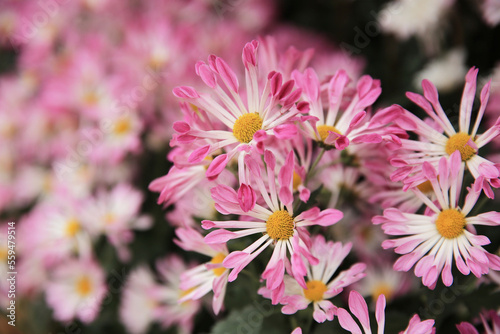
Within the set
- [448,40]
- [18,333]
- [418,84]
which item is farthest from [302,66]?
[18,333]

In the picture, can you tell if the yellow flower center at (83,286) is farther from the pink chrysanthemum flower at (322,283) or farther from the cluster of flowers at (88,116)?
the pink chrysanthemum flower at (322,283)

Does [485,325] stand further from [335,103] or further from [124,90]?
[124,90]

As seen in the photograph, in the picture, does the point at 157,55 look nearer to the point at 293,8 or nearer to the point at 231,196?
the point at 293,8

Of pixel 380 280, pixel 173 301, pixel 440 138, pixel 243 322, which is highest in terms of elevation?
pixel 440 138

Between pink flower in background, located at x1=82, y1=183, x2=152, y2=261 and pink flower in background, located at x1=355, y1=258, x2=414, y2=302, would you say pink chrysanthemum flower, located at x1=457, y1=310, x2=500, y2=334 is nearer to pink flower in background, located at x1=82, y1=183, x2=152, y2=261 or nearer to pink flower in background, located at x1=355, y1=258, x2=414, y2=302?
pink flower in background, located at x1=355, y1=258, x2=414, y2=302

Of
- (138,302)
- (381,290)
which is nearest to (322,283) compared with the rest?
(381,290)

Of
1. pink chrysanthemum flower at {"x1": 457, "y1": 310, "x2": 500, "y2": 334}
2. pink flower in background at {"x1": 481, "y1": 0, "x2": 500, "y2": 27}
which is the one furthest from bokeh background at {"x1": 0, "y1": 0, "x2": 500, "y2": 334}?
pink chrysanthemum flower at {"x1": 457, "y1": 310, "x2": 500, "y2": 334}
